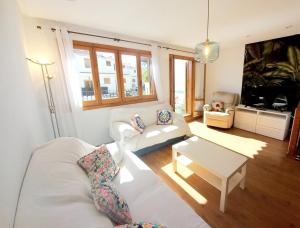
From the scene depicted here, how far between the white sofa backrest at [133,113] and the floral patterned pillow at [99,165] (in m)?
1.42

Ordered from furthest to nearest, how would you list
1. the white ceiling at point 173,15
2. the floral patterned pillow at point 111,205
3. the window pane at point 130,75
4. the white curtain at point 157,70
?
1. the white curtain at point 157,70
2. the window pane at point 130,75
3. the white ceiling at point 173,15
4. the floral patterned pillow at point 111,205

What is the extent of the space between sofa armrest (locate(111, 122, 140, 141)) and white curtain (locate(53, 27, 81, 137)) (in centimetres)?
71

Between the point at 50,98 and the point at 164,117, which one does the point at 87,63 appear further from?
the point at 164,117

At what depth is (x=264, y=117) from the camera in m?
3.29

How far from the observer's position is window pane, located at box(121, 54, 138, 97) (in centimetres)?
316

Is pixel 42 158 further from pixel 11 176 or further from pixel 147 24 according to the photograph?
pixel 147 24

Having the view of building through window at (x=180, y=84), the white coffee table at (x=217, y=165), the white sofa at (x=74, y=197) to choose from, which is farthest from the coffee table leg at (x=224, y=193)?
the view of building through window at (x=180, y=84)

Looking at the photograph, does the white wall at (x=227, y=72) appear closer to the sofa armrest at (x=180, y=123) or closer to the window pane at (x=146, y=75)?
the sofa armrest at (x=180, y=123)

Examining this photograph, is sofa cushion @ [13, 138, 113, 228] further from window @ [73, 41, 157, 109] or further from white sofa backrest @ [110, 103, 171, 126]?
window @ [73, 41, 157, 109]

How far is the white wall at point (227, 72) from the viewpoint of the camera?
3946 mm

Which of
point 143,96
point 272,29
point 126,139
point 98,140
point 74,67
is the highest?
point 272,29

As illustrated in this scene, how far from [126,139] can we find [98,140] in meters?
0.93

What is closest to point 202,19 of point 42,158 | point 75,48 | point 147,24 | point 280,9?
point 147,24

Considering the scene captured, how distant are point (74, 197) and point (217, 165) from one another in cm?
142
